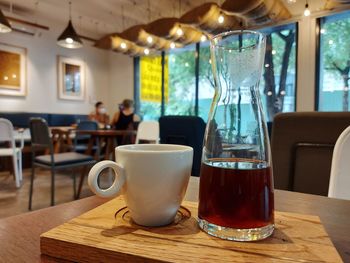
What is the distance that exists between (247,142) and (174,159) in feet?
0.37

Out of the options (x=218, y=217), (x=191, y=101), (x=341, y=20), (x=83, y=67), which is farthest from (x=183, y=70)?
(x=218, y=217)

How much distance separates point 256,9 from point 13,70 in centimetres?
450

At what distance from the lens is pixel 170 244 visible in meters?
0.35

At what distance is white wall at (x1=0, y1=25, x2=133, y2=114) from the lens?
561cm

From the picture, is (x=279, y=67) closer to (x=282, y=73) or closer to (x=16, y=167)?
(x=282, y=73)

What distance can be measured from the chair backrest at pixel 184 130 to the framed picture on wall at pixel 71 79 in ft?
16.3

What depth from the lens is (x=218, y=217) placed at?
0.37m

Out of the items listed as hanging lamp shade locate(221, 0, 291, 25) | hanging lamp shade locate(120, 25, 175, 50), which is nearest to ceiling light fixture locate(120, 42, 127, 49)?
hanging lamp shade locate(120, 25, 175, 50)

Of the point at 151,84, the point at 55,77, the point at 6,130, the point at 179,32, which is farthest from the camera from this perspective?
the point at 151,84

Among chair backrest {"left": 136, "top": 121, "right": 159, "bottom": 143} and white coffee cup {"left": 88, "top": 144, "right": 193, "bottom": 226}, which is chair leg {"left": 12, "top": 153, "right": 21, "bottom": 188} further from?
white coffee cup {"left": 88, "top": 144, "right": 193, "bottom": 226}

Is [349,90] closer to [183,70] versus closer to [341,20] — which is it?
[341,20]

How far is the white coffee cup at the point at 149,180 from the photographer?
1.24 ft

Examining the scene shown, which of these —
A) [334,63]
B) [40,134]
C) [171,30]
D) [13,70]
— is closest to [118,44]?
[171,30]

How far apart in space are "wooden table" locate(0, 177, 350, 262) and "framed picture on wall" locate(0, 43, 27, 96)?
5617mm
